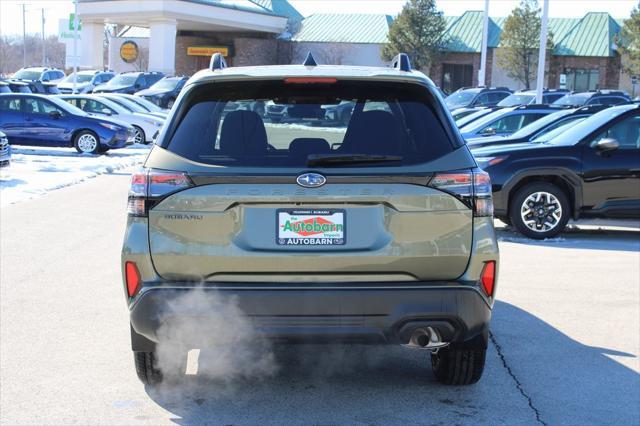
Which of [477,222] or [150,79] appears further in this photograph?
[150,79]

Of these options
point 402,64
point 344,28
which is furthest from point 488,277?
point 344,28

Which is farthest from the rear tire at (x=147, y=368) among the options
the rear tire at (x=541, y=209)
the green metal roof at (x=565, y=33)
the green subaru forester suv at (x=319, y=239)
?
the green metal roof at (x=565, y=33)

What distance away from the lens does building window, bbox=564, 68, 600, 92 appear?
212ft

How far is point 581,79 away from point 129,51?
113 ft

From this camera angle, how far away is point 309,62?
18.2 ft

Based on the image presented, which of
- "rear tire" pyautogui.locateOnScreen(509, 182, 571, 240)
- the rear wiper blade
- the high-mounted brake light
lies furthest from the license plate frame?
"rear tire" pyautogui.locateOnScreen(509, 182, 571, 240)

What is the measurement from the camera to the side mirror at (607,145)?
11.0 meters

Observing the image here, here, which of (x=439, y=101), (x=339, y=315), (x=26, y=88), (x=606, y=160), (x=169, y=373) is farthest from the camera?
(x=26, y=88)

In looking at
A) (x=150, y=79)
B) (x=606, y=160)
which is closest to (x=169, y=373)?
(x=606, y=160)

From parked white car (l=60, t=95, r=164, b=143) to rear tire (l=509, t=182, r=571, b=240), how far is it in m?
18.1

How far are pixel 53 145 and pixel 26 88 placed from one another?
33.3ft

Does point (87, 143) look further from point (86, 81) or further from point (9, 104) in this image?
point (86, 81)

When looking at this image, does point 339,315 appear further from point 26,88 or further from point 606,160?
point 26,88

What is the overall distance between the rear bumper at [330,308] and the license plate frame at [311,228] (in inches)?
8.6
